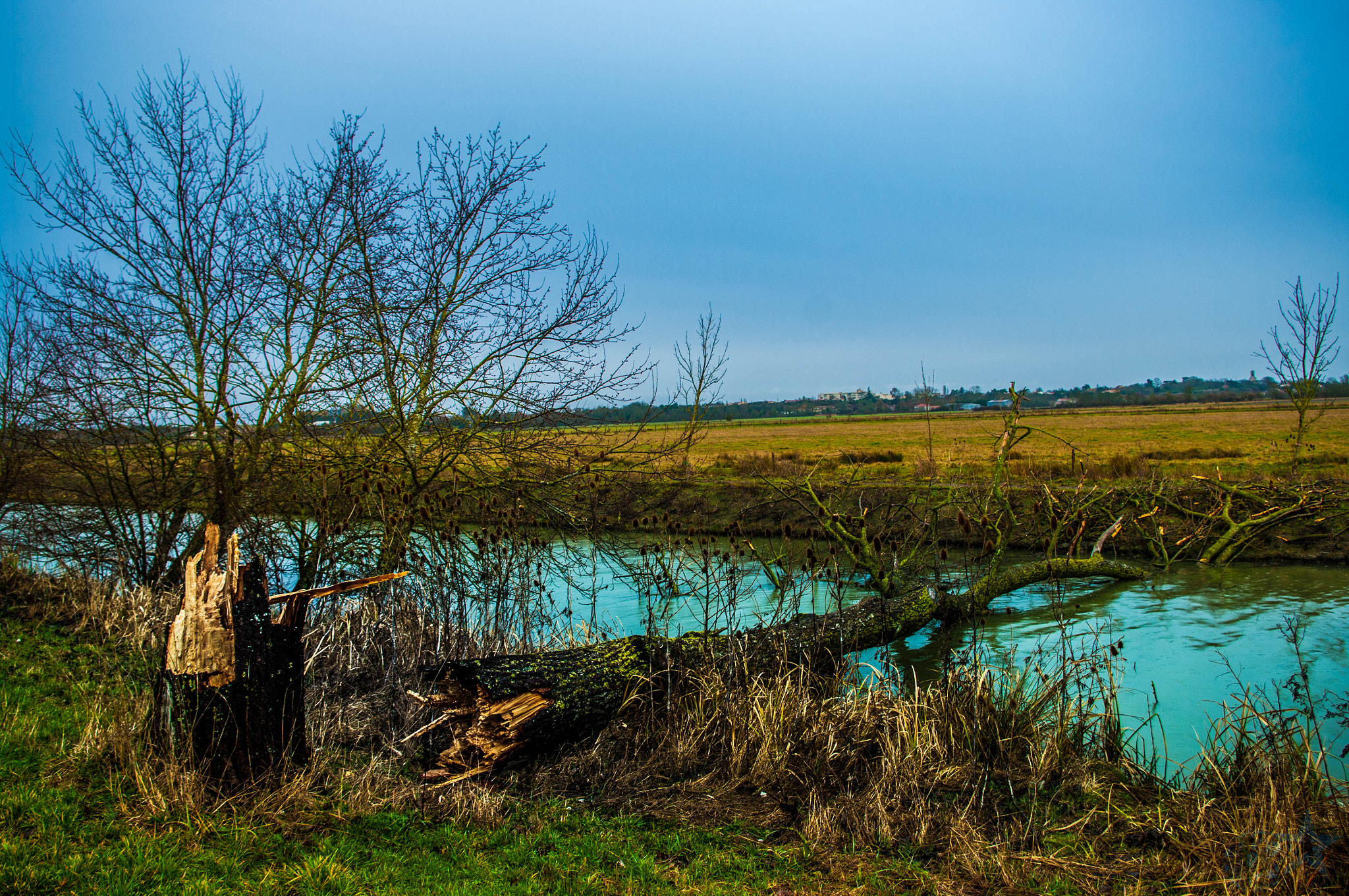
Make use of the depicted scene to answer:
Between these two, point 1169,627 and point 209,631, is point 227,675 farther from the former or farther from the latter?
point 1169,627

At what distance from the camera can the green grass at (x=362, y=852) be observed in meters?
3.38

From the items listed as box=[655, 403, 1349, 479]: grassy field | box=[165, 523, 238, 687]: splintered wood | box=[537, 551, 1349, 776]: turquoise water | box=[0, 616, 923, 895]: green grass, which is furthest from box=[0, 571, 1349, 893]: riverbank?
box=[655, 403, 1349, 479]: grassy field

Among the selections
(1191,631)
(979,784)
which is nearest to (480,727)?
(979,784)

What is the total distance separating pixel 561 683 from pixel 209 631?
2186mm

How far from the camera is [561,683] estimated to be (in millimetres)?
5367

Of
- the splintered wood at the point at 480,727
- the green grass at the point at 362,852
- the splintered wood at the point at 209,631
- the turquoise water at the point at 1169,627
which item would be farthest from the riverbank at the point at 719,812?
the turquoise water at the point at 1169,627

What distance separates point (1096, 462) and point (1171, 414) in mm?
56512

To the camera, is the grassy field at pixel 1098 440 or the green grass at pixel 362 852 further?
the grassy field at pixel 1098 440

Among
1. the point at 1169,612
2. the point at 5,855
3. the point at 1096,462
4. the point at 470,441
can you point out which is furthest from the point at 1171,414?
the point at 5,855

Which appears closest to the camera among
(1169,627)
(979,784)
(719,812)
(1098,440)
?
(719,812)

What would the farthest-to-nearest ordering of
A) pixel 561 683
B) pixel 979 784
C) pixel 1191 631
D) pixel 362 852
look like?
1. pixel 1191 631
2. pixel 561 683
3. pixel 979 784
4. pixel 362 852

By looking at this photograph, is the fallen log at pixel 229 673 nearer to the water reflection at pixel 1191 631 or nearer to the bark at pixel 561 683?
the bark at pixel 561 683

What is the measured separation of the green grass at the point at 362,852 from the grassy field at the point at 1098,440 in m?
5.53

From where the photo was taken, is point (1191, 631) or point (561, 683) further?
point (1191, 631)
